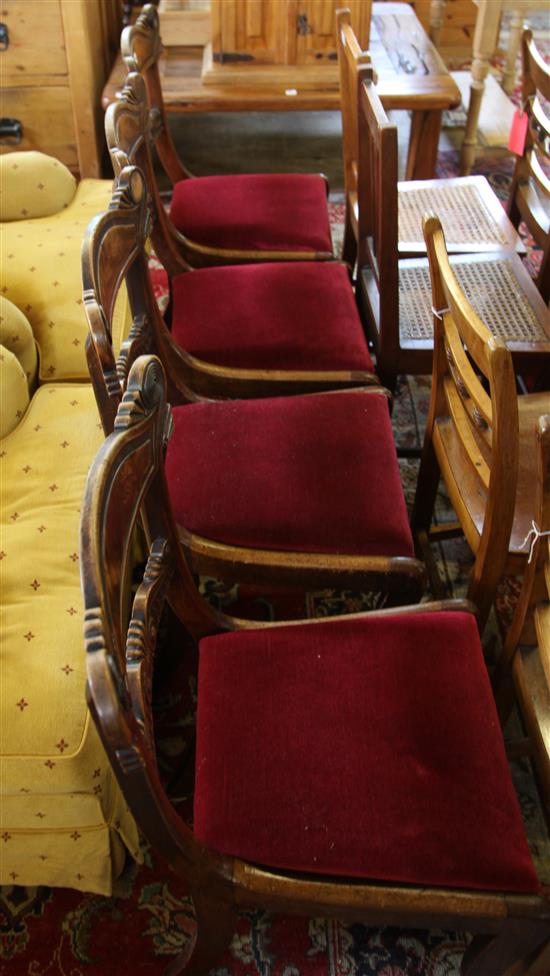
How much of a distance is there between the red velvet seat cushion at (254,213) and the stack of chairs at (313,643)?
475 millimetres

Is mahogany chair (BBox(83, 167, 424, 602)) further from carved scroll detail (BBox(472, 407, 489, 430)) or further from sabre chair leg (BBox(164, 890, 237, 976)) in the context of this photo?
sabre chair leg (BBox(164, 890, 237, 976))

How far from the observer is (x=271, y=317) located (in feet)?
5.01

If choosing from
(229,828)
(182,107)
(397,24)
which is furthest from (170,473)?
(397,24)

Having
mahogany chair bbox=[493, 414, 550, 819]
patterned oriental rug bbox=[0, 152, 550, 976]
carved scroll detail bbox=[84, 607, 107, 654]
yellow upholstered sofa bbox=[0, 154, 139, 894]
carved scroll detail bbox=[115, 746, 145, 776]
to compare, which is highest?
carved scroll detail bbox=[84, 607, 107, 654]

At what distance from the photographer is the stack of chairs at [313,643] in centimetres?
77

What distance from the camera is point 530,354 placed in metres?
1.42

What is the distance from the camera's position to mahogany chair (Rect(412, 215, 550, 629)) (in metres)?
0.91

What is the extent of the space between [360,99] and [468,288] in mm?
391

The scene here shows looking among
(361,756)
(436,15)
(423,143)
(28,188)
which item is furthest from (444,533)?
(436,15)

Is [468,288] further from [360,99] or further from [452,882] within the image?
[452,882]

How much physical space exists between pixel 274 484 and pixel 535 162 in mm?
986

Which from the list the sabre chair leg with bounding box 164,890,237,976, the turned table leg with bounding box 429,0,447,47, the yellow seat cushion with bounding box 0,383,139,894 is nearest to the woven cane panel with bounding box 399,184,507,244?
the yellow seat cushion with bounding box 0,383,139,894

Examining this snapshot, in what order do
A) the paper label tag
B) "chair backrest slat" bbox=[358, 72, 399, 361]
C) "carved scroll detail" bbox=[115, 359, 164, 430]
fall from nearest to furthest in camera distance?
"carved scroll detail" bbox=[115, 359, 164, 430] → "chair backrest slat" bbox=[358, 72, 399, 361] → the paper label tag

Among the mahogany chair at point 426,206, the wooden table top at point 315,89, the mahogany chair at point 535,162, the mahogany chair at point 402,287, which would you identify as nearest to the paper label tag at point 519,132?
the mahogany chair at point 535,162
